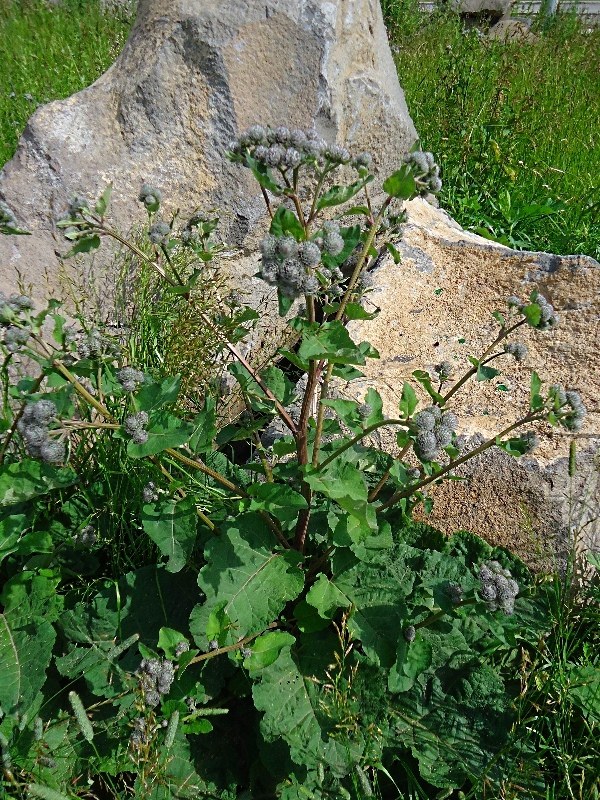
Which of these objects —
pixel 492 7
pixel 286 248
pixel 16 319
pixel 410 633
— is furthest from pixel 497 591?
pixel 492 7

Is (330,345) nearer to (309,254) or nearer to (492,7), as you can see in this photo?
(309,254)

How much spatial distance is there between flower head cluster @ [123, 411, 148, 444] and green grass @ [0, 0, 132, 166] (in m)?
4.01

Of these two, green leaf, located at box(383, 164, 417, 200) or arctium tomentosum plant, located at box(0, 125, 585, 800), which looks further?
arctium tomentosum plant, located at box(0, 125, 585, 800)

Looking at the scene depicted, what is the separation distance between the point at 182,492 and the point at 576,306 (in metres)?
2.26

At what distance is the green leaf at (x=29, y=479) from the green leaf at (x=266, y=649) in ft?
2.41

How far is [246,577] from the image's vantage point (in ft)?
6.56

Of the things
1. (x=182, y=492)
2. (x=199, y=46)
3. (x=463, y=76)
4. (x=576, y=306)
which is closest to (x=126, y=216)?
(x=199, y=46)

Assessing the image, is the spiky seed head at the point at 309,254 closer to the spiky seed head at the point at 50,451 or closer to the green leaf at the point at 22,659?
the spiky seed head at the point at 50,451

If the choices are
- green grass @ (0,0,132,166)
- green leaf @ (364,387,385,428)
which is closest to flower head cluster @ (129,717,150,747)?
green leaf @ (364,387,385,428)

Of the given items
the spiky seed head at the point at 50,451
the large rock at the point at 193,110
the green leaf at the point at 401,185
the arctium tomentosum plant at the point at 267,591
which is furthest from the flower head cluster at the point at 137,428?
the large rock at the point at 193,110

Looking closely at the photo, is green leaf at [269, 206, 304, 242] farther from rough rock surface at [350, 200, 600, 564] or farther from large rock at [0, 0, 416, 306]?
large rock at [0, 0, 416, 306]

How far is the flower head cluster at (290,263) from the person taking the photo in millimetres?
1509

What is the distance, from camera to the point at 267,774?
209 centimetres

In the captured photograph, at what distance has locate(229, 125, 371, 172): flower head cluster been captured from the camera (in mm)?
1682
